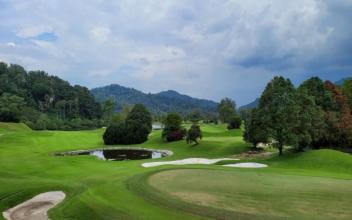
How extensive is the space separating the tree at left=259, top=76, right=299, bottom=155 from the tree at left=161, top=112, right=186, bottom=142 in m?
32.2

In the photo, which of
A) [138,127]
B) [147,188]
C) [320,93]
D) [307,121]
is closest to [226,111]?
[138,127]

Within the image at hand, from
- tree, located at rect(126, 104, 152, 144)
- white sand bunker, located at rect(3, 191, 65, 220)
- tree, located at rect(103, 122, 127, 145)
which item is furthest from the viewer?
tree, located at rect(126, 104, 152, 144)

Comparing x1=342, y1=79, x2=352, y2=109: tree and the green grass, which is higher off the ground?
x1=342, y1=79, x2=352, y2=109: tree

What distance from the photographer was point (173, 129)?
258 ft

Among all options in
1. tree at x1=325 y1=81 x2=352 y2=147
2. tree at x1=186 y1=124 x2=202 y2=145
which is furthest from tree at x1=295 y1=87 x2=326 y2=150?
tree at x1=186 y1=124 x2=202 y2=145

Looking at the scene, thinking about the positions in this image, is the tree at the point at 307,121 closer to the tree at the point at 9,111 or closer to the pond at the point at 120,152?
the pond at the point at 120,152

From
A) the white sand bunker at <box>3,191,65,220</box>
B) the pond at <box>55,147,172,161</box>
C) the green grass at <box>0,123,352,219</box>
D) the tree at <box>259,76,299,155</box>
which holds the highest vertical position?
the tree at <box>259,76,299,155</box>

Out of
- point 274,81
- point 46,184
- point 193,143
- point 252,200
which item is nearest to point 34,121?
point 193,143

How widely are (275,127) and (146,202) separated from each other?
2866 cm

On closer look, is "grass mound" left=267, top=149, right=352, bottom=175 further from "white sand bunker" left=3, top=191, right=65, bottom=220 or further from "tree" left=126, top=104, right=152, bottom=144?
"tree" left=126, top=104, right=152, bottom=144

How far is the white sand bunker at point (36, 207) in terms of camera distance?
18.3m

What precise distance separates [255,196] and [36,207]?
37.6ft

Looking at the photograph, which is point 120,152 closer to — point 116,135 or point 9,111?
point 116,135

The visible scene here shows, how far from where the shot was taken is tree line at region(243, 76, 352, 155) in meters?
43.6
